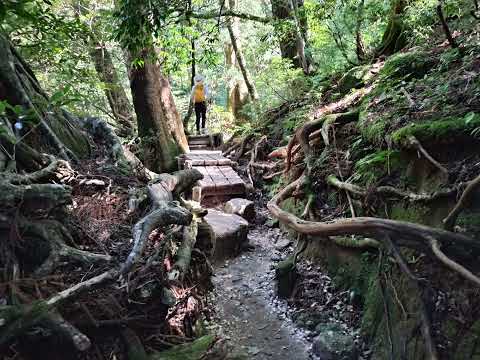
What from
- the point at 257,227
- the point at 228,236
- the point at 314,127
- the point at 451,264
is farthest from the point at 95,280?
the point at 257,227

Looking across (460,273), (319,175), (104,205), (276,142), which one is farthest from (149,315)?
(276,142)

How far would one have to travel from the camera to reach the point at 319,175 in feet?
18.5

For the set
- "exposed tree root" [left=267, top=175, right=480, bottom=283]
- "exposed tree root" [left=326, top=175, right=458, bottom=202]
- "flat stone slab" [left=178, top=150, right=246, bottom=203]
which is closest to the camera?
"exposed tree root" [left=267, top=175, right=480, bottom=283]

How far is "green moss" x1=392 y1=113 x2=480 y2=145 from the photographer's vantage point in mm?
3353

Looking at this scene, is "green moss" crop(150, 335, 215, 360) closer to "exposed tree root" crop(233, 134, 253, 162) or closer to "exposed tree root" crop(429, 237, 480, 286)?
"exposed tree root" crop(429, 237, 480, 286)

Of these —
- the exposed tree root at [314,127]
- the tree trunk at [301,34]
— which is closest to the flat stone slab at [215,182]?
the exposed tree root at [314,127]

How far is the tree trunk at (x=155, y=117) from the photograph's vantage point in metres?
8.09

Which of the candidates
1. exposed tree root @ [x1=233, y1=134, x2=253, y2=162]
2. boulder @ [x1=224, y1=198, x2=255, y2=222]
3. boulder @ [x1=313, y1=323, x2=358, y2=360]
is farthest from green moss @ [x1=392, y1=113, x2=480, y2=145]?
exposed tree root @ [x1=233, y1=134, x2=253, y2=162]

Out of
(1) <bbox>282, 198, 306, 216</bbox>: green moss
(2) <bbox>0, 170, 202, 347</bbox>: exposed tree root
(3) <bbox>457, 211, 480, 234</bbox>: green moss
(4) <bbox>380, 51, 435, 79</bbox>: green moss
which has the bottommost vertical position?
(1) <bbox>282, 198, 306, 216</bbox>: green moss

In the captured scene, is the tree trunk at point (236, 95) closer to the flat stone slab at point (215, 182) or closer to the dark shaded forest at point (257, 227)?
the flat stone slab at point (215, 182)

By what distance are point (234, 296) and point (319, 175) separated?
79.5 inches

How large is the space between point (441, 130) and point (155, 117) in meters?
5.96

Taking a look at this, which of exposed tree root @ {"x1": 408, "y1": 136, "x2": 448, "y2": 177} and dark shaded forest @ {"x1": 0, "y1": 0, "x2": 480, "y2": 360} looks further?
exposed tree root @ {"x1": 408, "y1": 136, "x2": 448, "y2": 177}

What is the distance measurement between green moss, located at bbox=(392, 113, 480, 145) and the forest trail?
7.31 feet
